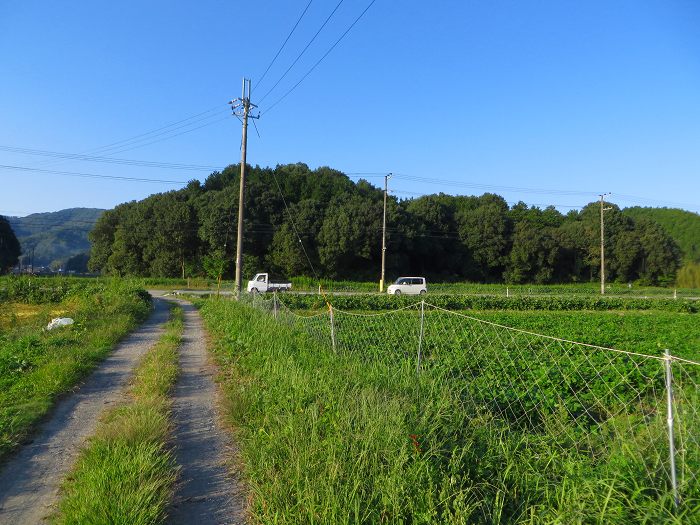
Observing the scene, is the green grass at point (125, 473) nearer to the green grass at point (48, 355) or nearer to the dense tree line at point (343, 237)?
the green grass at point (48, 355)

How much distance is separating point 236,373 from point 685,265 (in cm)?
7684

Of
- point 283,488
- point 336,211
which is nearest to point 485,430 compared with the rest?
point 283,488

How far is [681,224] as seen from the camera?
279 ft

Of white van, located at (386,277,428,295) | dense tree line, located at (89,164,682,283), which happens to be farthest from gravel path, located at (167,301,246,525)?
dense tree line, located at (89,164,682,283)

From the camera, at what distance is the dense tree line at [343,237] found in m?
51.2

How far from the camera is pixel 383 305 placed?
93.6 ft

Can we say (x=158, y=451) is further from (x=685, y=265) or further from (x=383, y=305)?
(x=685, y=265)

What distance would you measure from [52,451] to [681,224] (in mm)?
99558

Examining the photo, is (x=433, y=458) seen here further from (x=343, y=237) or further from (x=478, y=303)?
(x=343, y=237)

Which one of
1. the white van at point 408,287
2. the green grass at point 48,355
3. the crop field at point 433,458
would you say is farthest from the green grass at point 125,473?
the white van at point 408,287

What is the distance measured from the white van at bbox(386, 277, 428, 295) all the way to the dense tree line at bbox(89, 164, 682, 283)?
11056 mm

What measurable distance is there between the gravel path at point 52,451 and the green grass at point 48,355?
0.18m

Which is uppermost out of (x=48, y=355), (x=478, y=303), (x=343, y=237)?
(x=343, y=237)

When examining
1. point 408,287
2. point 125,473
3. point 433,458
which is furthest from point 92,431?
point 408,287
